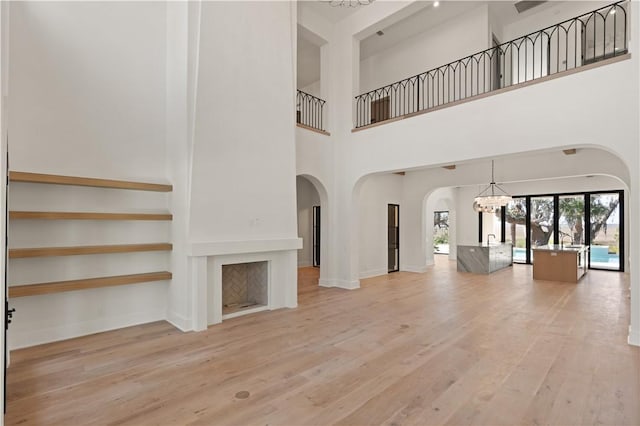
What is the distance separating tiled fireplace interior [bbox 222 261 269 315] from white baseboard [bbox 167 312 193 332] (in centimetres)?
80

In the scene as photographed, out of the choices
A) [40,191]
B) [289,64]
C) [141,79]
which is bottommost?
[40,191]

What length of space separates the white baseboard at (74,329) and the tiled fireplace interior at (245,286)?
3.24ft

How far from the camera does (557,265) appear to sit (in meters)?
Result: 8.26

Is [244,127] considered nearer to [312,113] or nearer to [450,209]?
[312,113]

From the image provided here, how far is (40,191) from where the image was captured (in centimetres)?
401

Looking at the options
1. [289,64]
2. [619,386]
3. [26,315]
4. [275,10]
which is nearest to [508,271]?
[619,386]

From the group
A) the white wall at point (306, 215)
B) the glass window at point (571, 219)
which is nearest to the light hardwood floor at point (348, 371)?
the white wall at point (306, 215)

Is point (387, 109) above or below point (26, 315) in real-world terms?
above

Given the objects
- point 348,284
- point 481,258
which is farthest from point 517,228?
point 348,284

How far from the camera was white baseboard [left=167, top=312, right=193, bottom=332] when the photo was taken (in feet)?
14.6

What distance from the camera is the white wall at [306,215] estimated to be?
433 inches

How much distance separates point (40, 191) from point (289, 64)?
382 centimetres

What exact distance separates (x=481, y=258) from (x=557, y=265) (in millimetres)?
1711

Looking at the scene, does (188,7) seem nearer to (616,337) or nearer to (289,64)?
(289,64)
